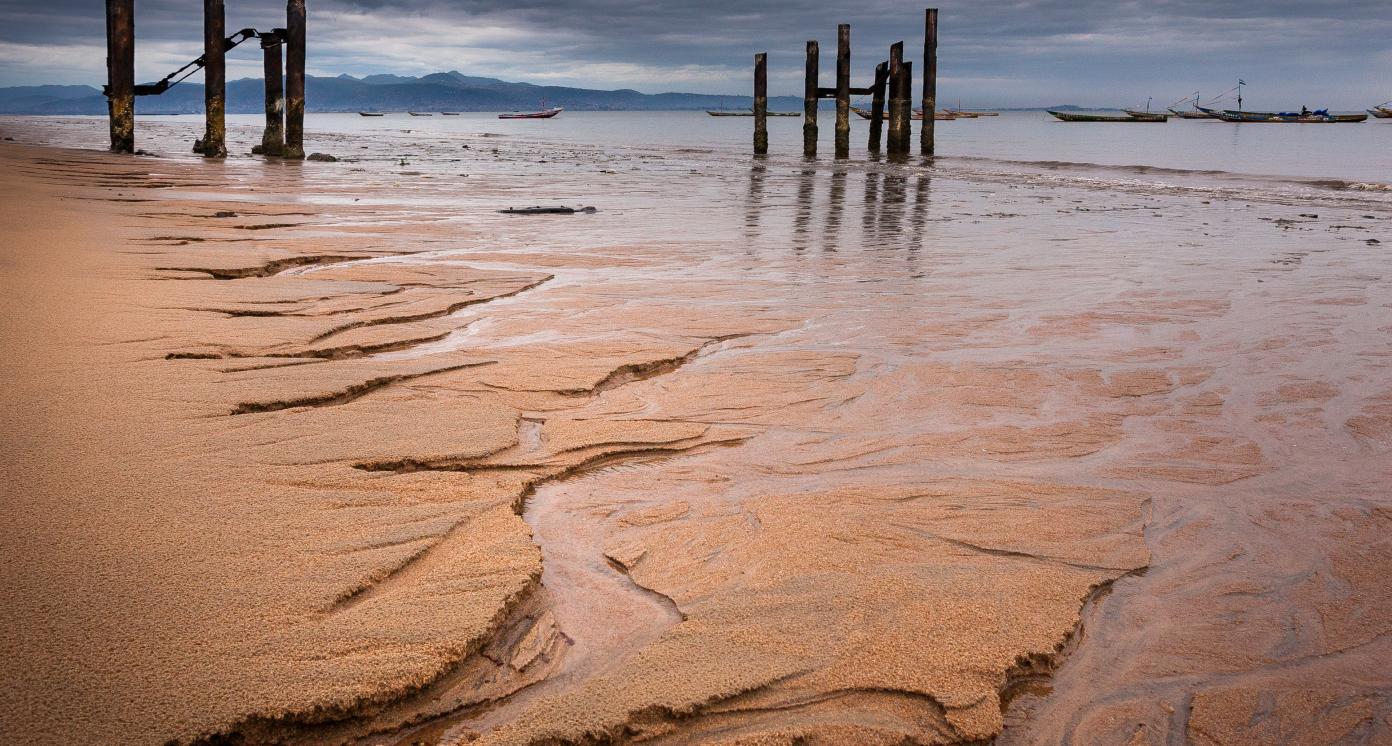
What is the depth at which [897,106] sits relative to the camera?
82.4 feet

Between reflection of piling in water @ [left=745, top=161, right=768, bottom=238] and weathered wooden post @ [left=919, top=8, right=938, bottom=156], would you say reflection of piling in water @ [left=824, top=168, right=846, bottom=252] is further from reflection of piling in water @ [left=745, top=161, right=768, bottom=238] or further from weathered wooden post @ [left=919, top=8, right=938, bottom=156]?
weathered wooden post @ [left=919, top=8, right=938, bottom=156]

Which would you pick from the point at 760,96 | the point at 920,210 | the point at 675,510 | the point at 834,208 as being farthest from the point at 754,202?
the point at 760,96

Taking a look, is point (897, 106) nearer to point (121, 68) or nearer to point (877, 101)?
point (877, 101)

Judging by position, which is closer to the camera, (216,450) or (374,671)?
(374,671)

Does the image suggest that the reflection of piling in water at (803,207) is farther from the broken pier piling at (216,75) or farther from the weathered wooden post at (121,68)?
the weathered wooden post at (121,68)

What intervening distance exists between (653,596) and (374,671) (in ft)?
2.08

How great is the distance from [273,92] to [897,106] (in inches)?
568

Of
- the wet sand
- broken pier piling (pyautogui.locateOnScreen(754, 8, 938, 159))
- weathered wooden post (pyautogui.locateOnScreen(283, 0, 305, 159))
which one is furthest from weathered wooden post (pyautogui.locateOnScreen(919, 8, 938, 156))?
the wet sand

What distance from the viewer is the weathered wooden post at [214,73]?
58.9 ft

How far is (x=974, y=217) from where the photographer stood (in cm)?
1131

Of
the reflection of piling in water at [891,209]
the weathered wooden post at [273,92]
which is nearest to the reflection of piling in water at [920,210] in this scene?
the reflection of piling in water at [891,209]

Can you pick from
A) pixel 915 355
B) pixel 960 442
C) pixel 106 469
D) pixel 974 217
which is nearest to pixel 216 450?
pixel 106 469

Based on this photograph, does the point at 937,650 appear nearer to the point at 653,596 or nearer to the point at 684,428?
the point at 653,596

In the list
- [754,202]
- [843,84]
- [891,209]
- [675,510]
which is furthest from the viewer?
[843,84]
